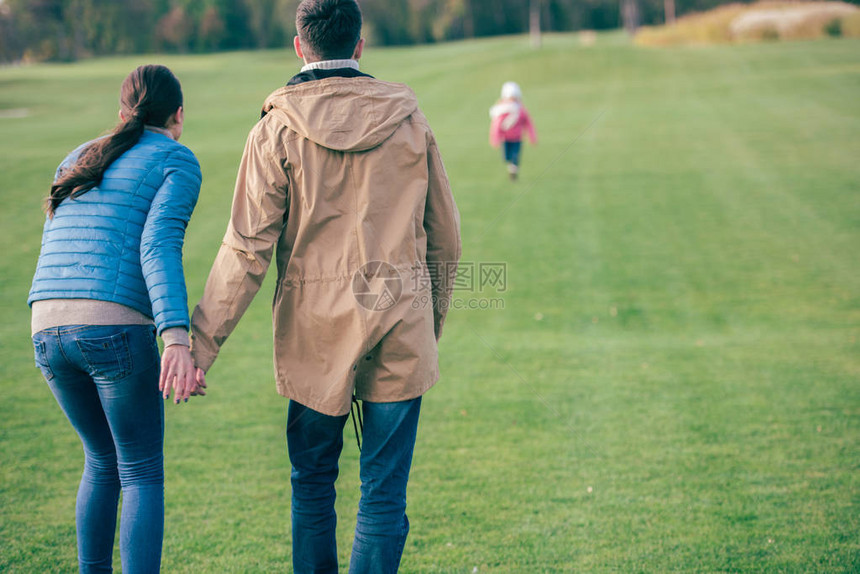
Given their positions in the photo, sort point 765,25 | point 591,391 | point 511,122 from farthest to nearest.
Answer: point 765,25 → point 511,122 → point 591,391

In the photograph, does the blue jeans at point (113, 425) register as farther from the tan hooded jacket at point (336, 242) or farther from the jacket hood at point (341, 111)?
the jacket hood at point (341, 111)

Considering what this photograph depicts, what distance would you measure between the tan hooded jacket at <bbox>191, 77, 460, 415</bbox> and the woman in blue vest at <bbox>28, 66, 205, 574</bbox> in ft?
0.53

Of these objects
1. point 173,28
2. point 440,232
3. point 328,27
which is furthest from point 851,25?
point 173,28

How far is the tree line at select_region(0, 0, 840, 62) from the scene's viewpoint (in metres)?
52.2

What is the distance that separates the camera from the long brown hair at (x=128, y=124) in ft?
7.84

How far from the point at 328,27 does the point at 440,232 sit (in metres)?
0.75

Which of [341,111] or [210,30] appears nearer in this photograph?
[341,111]

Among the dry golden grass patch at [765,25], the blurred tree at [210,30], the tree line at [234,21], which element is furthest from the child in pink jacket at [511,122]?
the blurred tree at [210,30]

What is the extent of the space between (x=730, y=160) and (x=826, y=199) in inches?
119

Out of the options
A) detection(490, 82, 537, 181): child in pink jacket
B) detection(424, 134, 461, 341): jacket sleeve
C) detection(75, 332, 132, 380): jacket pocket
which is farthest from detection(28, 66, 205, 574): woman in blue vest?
detection(490, 82, 537, 181): child in pink jacket

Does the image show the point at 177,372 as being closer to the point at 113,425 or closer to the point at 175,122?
the point at 113,425

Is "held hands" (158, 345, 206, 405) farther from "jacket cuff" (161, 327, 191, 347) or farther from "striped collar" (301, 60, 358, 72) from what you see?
"striped collar" (301, 60, 358, 72)

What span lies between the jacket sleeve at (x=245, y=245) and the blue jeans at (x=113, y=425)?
8.5 inches

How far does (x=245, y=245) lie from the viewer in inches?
92.0
